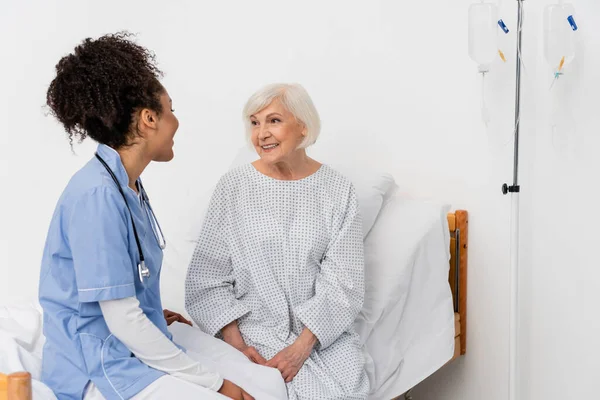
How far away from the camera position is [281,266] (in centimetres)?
206

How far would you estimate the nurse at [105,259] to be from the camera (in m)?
1.48

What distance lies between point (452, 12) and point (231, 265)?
3.67 feet

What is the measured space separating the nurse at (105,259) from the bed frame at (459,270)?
3.82ft

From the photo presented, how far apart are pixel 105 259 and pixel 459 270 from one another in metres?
1.42

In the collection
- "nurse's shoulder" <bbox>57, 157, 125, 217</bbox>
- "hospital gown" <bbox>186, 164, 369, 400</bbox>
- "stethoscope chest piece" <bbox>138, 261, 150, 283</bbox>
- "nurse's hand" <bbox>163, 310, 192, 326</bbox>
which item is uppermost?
"nurse's shoulder" <bbox>57, 157, 125, 217</bbox>

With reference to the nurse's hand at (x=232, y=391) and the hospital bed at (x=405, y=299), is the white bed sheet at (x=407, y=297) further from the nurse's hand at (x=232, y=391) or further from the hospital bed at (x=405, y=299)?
the nurse's hand at (x=232, y=391)

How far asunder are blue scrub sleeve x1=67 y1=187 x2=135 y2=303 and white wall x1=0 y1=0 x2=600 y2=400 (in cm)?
90

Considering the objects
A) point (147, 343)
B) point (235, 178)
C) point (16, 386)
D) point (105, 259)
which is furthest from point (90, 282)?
point (235, 178)

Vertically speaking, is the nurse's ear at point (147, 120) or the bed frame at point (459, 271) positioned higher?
the nurse's ear at point (147, 120)

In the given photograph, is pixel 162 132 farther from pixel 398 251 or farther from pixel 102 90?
pixel 398 251

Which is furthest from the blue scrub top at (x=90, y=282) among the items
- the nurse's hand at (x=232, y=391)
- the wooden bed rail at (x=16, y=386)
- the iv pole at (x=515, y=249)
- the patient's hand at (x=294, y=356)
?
the iv pole at (x=515, y=249)

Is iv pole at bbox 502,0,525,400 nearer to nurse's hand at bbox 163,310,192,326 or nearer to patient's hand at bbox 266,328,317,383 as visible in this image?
patient's hand at bbox 266,328,317,383

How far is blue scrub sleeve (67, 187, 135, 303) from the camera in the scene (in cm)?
146

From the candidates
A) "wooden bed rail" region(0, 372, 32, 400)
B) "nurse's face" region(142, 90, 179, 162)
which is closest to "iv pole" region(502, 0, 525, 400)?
"nurse's face" region(142, 90, 179, 162)
